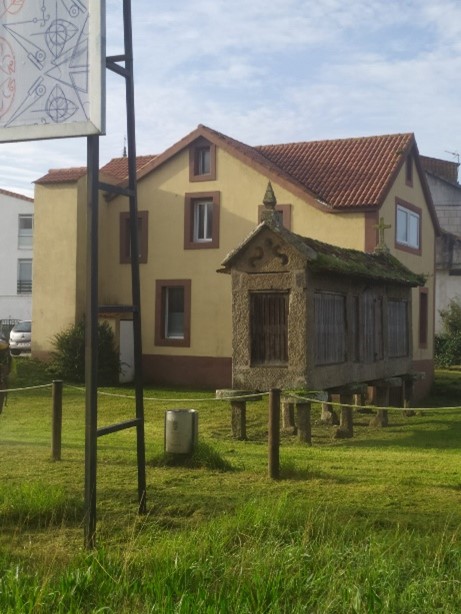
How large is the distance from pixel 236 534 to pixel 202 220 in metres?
19.6

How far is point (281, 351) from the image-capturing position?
1446 cm

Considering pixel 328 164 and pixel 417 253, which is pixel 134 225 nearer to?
pixel 328 164

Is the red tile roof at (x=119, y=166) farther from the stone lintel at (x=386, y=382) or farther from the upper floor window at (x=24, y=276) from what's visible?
the upper floor window at (x=24, y=276)

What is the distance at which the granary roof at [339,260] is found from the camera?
14.1 m

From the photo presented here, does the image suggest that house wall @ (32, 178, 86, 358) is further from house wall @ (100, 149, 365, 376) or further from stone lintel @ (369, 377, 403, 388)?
stone lintel @ (369, 377, 403, 388)

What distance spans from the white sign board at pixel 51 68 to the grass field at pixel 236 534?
3105mm

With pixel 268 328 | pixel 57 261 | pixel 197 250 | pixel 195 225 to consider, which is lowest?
pixel 268 328

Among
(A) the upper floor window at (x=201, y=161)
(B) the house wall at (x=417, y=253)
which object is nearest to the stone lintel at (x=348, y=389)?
(B) the house wall at (x=417, y=253)

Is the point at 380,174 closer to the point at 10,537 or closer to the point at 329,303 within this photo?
the point at 329,303

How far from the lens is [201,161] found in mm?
25719

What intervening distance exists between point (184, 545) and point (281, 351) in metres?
8.37

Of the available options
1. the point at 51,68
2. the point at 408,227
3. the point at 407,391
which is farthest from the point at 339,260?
the point at 408,227

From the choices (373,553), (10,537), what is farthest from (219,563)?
(10,537)

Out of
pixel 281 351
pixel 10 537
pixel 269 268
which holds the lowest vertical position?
pixel 10 537
